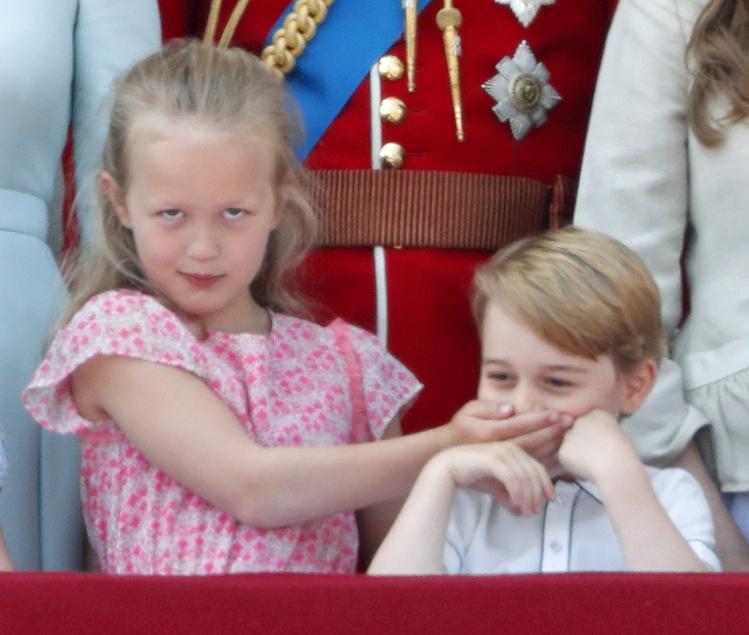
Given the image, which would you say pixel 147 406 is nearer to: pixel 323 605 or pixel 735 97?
pixel 323 605

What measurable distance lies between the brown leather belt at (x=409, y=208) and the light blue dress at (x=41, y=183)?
23 centimetres

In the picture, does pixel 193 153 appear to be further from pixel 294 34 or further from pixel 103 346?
pixel 294 34

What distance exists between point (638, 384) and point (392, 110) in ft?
1.39

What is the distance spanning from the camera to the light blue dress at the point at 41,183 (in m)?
1.66

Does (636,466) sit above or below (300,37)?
below

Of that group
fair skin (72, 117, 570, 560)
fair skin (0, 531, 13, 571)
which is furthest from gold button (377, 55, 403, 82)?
fair skin (0, 531, 13, 571)

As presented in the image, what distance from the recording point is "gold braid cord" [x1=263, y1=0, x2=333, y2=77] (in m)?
1.87

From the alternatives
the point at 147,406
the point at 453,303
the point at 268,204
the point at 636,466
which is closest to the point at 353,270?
the point at 453,303

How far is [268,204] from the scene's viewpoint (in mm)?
1637

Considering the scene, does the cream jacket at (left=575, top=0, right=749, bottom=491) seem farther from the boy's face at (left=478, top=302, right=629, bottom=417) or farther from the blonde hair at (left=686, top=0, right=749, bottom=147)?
the boy's face at (left=478, top=302, right=629, bottom=417)

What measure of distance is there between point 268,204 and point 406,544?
351mm

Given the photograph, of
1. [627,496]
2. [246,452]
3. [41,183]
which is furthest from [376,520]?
[41,183]

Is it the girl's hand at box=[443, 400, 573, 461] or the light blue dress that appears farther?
the light blue dress

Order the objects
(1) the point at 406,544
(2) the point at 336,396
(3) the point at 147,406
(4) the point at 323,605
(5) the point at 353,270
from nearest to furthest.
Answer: (4) the point at 323,605, (1) the point at 406,544, (3) the point at 147,406, (2) the point at 336,396, (5) the point at 353,270
